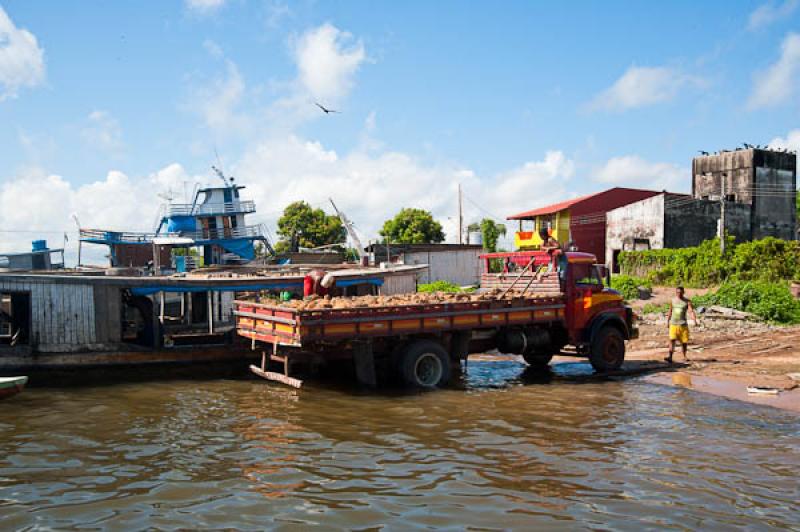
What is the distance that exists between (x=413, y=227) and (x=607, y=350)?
1441 inches

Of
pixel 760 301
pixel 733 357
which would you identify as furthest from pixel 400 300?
pixel 760 301

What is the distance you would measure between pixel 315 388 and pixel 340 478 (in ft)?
18.3

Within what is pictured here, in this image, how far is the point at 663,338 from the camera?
18.9 m

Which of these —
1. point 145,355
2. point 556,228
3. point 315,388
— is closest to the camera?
point 315,388

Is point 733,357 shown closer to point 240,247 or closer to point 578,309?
point 578,309

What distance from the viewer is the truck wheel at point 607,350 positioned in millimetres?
14359

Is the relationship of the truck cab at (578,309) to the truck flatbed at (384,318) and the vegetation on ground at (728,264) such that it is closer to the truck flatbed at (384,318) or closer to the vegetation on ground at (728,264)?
the truck flatbed at (384,318)

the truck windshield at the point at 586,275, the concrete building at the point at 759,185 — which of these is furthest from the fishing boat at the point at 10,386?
the concrete building at the point at 759,185

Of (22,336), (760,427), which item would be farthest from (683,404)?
(22,336)

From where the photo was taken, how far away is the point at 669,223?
36.5 metres

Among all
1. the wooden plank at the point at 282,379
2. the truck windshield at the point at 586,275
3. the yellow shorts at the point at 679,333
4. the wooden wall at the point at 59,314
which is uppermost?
the truck windshield at the point at 586,275

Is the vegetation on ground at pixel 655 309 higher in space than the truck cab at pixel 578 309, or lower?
lower

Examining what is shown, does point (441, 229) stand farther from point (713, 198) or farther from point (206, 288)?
point (206, 288)

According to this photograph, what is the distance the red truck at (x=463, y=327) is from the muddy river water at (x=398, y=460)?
0.84 m
